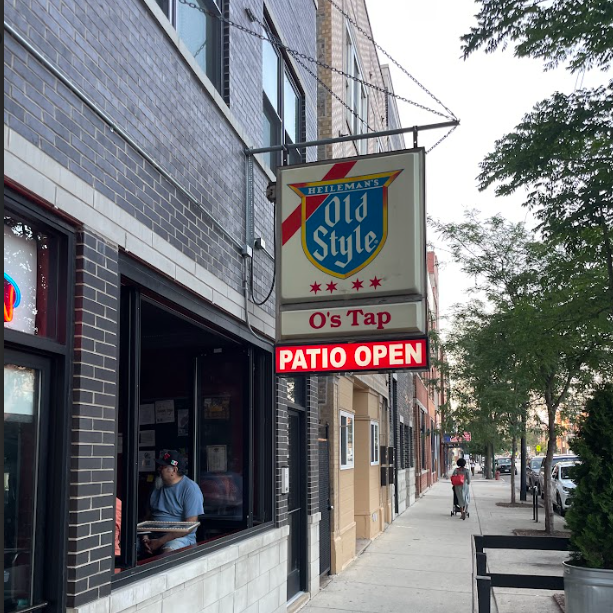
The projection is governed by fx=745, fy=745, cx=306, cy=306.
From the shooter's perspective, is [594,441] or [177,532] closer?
[177,532]

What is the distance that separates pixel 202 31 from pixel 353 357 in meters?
3.44

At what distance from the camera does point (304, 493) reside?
9852 mm

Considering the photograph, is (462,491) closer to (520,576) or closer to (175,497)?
(520,576)

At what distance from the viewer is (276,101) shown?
30.6 feet

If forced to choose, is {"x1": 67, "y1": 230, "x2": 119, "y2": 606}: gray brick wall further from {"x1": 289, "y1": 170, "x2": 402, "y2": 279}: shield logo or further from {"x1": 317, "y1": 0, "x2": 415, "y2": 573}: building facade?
{"x1": 317, "y1": 0, "x2": 415, "y2": 573}: building facade

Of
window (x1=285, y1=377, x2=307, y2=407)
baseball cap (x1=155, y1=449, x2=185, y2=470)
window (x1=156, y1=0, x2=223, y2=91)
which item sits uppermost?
window (x1=156, y1=0, x2=223, y2=91)

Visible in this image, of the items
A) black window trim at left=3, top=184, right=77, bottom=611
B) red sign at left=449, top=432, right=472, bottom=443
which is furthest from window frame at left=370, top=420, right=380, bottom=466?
red sign at left=449, top=432, right=472, bottom=443

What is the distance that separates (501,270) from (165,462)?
45.9ft

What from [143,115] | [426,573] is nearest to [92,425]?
[143,115]

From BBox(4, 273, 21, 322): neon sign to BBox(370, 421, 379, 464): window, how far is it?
13309 millimetres

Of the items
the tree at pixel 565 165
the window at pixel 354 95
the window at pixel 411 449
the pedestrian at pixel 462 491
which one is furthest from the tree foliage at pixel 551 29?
the window at pixel 411 449

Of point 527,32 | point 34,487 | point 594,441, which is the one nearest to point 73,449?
point 34,487

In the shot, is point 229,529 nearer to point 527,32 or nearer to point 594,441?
point 594,441

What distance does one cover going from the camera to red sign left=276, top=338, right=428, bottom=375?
5.88 m
